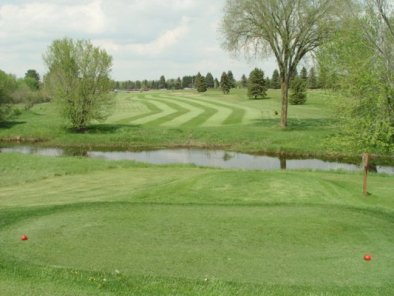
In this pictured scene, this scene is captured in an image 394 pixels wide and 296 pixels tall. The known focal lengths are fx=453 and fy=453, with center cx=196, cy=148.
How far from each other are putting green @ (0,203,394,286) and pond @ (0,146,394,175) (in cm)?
1897

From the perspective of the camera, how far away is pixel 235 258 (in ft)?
26.8

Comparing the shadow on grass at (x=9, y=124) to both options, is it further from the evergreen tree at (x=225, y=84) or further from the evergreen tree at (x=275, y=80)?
the evergreen tree at (x=275, y=80)

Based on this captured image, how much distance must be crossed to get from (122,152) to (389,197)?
27476mm

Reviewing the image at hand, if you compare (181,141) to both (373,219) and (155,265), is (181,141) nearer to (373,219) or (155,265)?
(373,219)

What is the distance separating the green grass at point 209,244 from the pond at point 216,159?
655 inches

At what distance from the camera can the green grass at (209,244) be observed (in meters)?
7.10

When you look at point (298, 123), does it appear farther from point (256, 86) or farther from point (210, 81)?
point (210, 81)

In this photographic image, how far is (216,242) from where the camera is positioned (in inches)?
352

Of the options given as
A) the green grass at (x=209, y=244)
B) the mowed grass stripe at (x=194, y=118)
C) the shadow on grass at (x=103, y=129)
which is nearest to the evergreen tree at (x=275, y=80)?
the mowed grass stripe at (x=194, y=118)

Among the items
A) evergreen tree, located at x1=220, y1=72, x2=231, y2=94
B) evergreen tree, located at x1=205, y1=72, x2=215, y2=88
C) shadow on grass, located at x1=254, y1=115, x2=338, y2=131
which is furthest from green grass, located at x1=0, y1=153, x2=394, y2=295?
evergreen tree, located at x1=205, y1=72, x2=215, y2=88

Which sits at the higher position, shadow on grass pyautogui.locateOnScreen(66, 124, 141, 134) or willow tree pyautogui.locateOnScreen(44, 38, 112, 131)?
willow tree pyautogui.locateOnScreen(44, 38, 112, 131)

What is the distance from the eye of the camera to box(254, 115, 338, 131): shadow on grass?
45.3 m

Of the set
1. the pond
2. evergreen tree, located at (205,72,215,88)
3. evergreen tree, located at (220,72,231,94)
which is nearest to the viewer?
the pond

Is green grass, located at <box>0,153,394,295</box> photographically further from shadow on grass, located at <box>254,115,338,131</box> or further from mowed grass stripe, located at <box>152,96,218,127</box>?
mowed grass stripe, located at <box>152,96,218,127</box>
